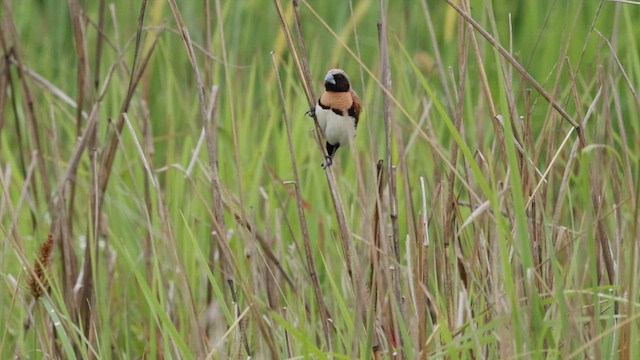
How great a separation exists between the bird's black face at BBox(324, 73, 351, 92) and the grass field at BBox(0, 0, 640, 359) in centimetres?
10

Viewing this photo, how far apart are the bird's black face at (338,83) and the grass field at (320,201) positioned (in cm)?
10

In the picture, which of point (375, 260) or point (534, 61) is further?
point (534, 61)

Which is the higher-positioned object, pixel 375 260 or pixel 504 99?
pixel 504 99

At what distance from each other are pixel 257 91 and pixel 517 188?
2.74 meters

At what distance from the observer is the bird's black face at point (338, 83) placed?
1.97m

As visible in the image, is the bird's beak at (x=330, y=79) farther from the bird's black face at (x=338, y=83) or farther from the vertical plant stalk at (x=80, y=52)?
the vertical plant stalk at (x=80, y=52)

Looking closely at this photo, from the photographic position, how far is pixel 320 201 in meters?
2.97

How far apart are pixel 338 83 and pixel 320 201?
3.32 ft

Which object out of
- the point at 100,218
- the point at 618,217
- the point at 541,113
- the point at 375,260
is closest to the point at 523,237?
the point at 375,260

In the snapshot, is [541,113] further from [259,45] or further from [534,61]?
[259,45]

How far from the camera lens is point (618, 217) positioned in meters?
1.99

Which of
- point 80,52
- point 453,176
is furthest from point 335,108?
point 80,52

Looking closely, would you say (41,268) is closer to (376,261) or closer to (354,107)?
(354,107)

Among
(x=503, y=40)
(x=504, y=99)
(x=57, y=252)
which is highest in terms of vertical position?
(x=504, y=99)
